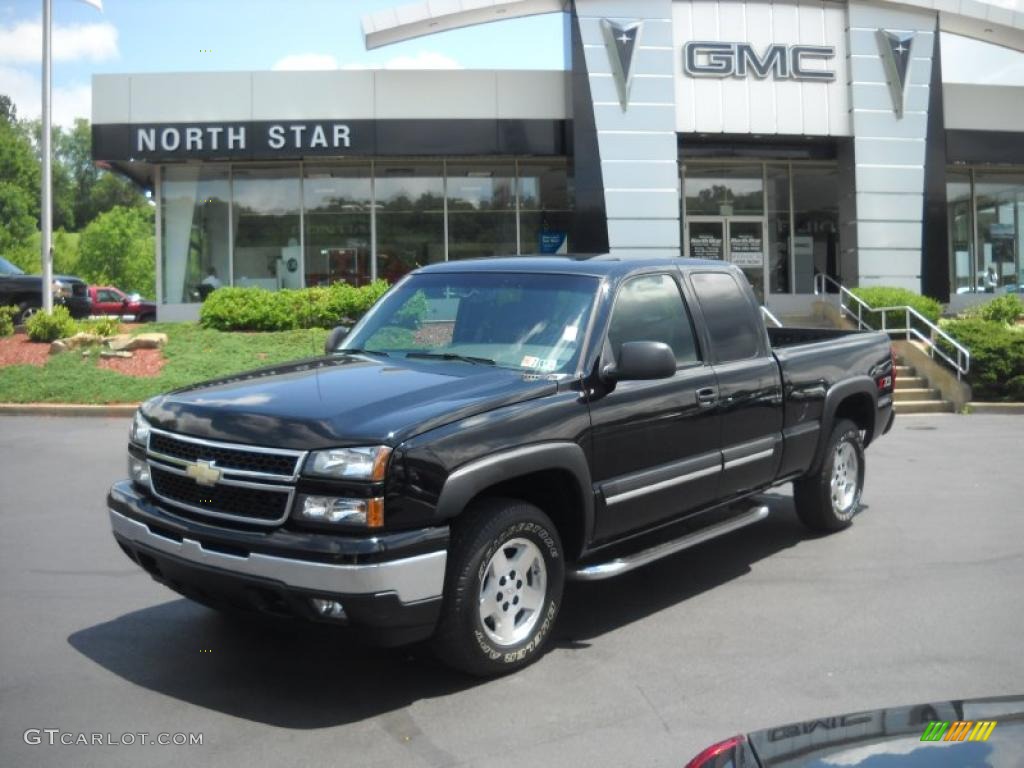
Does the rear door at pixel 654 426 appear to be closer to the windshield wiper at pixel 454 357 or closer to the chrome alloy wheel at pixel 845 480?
the windshield wiper at pixel 454 357

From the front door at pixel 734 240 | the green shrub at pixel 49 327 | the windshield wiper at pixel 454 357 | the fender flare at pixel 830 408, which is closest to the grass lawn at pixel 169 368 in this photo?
the green shrub at pixel 49 327

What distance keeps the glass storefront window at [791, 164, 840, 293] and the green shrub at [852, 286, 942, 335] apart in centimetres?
494

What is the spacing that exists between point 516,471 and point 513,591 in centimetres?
60

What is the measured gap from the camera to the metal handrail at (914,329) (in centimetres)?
1712

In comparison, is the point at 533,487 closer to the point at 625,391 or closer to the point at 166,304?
the point at 625,391

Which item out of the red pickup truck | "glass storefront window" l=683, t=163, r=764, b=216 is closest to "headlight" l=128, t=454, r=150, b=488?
"glass storefront window" l=683, t=163, r=764, b=216

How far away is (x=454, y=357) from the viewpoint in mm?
5410

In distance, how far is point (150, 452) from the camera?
4.85m

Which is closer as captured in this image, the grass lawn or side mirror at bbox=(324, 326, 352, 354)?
side mirror at bbox=(324, 326, 352, 354)

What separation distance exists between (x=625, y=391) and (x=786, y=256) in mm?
22167

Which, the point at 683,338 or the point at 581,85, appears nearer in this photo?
the point at 683,338

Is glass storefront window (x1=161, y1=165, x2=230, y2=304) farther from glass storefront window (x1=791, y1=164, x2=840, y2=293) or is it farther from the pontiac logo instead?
the pontiac logo

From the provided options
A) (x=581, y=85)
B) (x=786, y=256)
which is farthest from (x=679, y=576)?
(x=786, y=256)

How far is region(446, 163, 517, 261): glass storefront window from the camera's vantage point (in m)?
24.8
